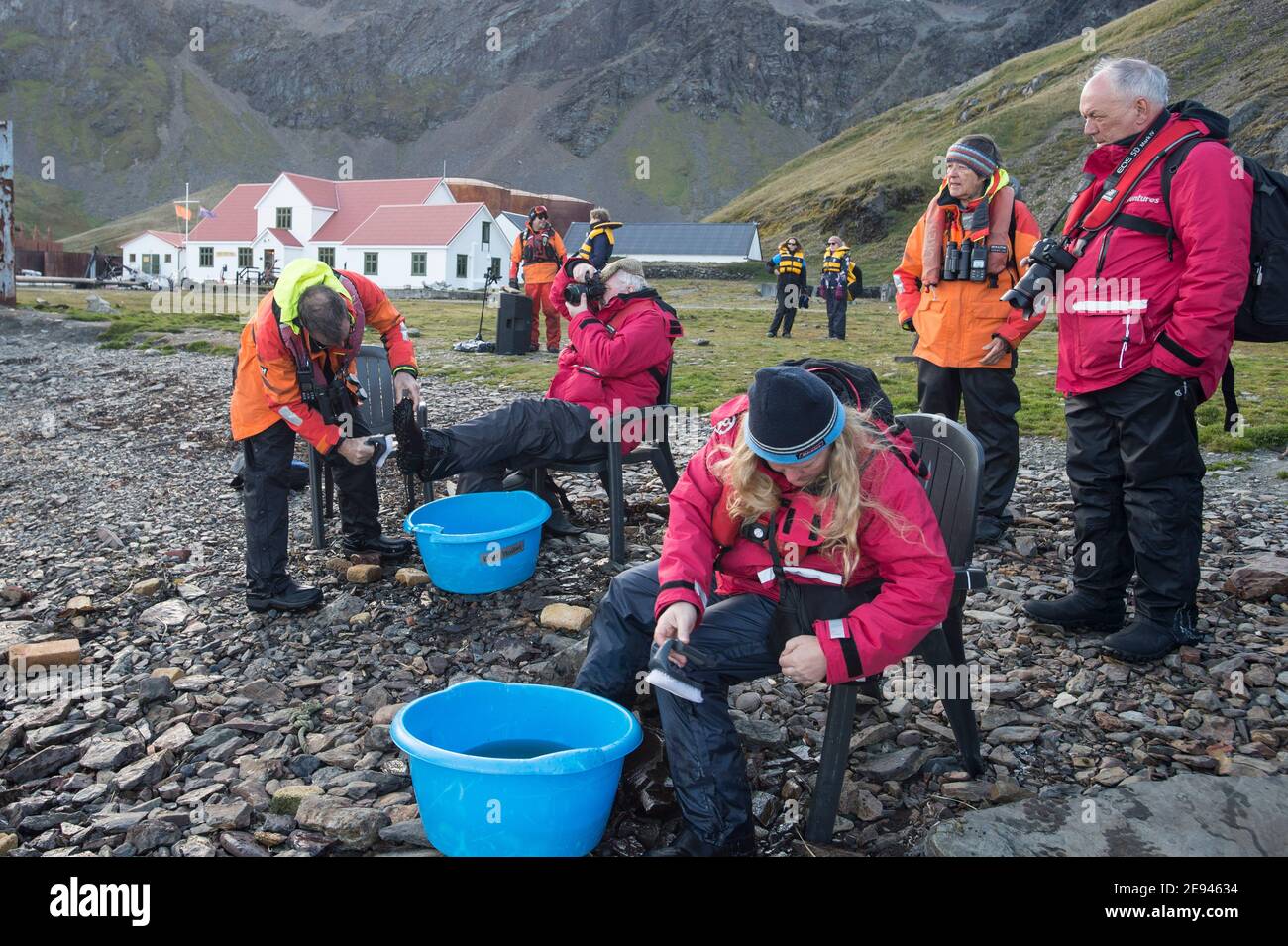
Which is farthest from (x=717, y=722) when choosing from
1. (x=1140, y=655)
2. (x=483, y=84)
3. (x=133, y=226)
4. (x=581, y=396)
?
(x=483, y=84)

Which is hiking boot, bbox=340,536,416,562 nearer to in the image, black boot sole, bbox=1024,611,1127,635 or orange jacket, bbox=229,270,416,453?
orange jacket, bbox=229,270,416,453

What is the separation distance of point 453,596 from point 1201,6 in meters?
78.6

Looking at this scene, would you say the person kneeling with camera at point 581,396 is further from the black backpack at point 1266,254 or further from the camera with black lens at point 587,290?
the black backpack at point 1266,254

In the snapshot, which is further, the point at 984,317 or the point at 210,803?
the point at 984,317

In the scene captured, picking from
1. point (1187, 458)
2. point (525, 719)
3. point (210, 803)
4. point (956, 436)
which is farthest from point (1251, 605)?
point (210, 803)

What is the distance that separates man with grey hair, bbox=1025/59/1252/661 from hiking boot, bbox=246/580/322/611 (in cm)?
368

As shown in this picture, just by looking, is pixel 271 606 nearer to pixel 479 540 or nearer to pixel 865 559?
pixel 479 540

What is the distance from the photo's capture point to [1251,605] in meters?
4.48

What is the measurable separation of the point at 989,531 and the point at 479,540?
2.87 meters

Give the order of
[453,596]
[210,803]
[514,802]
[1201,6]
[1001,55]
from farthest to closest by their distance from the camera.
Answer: [1001,55] → [1201,6] → [453,596] → [210,803] → [514,802]

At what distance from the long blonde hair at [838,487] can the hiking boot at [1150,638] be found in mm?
1818

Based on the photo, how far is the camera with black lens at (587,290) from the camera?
530cm

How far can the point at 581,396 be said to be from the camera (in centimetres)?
534
